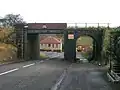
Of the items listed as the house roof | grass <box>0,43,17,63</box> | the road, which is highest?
the house roof

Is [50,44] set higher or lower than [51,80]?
higher

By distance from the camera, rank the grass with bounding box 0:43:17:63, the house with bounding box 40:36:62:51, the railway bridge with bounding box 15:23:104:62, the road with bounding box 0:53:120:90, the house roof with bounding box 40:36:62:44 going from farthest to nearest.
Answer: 1. the house roof with bounding box 40:36:62:44
2. the house with bounding box 40:36:62:51
3. the railway bridge with bounding box 15:23:104:62
4. the grass with bounding box 0:43:17:63
5. the road with bounding box 0:53:120:90

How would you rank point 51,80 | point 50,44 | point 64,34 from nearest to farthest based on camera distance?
point 51,80 < point 64,34 < point 50,44

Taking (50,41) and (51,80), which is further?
(50,41)

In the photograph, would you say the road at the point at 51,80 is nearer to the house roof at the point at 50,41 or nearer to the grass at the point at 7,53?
the grass at the point at 7,53

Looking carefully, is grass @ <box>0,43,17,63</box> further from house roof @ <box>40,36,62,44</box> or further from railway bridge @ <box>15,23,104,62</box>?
house roof @ <box>40,36,62,44</box>

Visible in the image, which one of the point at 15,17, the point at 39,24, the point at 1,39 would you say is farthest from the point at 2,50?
the point at 15,17

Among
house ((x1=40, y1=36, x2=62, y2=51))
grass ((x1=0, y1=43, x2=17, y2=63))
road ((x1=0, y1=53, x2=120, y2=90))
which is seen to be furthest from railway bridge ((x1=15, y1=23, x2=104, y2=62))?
house ((x1=40, y1=36, x2=62, y2=51))

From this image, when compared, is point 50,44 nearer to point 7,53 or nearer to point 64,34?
point 64,34

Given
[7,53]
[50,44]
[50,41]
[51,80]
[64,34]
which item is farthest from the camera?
[50,41]

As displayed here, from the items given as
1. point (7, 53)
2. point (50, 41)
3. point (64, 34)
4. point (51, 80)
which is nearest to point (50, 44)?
point (50, 41)

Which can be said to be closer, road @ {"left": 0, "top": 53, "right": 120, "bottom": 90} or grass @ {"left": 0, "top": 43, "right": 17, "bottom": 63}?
road @ {"left": 0, "top": 53, "right": 120, "bottom": 90}

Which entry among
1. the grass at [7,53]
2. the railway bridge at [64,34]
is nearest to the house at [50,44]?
the railway bridge at [64,34]

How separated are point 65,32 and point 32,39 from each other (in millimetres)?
8869
